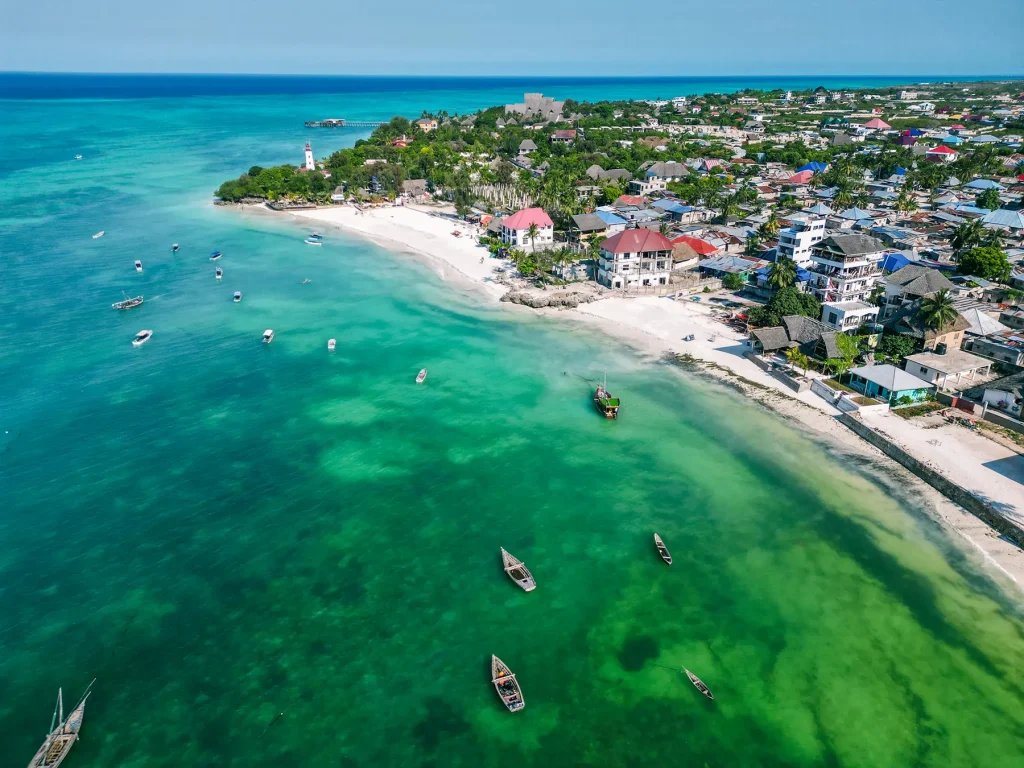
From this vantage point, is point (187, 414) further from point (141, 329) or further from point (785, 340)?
point (785, 340)

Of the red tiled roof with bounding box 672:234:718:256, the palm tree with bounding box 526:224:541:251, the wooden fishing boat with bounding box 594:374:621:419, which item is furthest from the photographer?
the palm tree with bounding box 526:224:541:251

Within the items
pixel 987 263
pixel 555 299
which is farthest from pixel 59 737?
pixel 987 263

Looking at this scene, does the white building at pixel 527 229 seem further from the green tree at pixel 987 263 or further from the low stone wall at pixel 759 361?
the green tree at pixel 987 263

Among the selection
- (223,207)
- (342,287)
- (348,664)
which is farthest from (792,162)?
(348,664)

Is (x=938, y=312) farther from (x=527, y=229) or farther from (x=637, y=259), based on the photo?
(x=527, y=229)

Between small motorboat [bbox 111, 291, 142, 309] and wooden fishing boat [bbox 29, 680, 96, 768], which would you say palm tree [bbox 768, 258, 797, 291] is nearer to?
wooden fishing boat [bbox 29, 680, 96, 768]

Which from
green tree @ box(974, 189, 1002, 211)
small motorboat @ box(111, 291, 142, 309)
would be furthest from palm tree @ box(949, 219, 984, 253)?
small motorboat @ box(111, 291, 142, 309)
